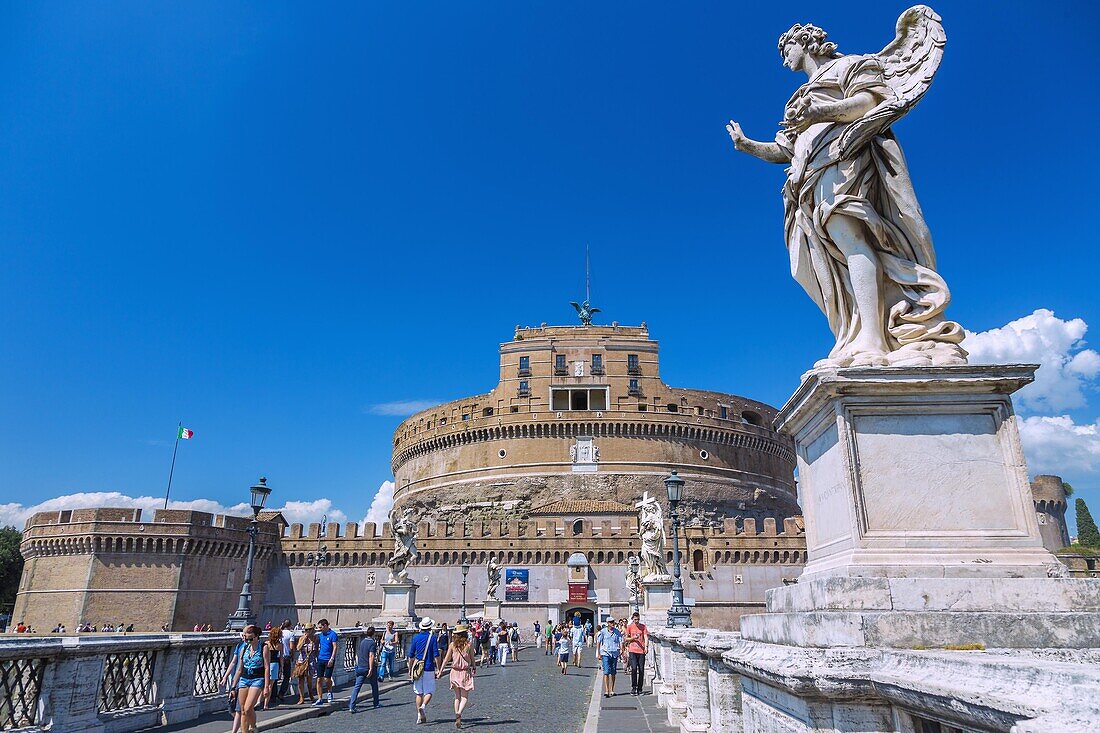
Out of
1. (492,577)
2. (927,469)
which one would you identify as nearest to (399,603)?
(927,469)

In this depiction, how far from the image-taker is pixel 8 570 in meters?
52.2

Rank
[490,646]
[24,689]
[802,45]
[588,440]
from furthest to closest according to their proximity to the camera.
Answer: [588,440], [490,646], [24,689], [802,45]

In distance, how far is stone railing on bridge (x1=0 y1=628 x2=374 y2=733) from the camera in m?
6.31

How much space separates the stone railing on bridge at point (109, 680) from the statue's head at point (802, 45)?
765 centimetres

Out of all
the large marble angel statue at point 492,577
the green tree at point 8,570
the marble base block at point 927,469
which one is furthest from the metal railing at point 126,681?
the green tree at point 8,570

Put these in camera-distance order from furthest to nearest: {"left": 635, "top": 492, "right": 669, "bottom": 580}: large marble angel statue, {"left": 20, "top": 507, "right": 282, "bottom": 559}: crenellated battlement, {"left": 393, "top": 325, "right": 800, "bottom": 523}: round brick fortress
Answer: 1. {"left": 393, "top": 325, "right": 800, "bottom": 523}: round brick fortress
2. {"left": 20, "top": 507, "right": 282, "bottom": 559}: crenellated battlement
3. {"left": 635, "top": 492, "right": 669, "bottom": 580}: large marble angel statue

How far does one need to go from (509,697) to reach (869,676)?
1264cm

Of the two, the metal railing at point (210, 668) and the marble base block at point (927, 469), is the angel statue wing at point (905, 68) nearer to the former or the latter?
the marble base block at point (927, 469)

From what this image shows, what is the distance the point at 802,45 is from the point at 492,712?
10.5 metres

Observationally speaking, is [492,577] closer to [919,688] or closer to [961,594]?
[961,594]

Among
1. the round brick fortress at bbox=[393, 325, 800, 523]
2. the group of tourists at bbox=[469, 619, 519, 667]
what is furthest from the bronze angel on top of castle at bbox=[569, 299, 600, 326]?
the group of tourists at bbox=[469, 619, 519, 667]

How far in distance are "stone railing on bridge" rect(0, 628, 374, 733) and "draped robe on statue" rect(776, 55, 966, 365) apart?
7170 millimetres

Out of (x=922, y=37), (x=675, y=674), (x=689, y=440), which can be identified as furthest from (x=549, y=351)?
(x=922, y=37)

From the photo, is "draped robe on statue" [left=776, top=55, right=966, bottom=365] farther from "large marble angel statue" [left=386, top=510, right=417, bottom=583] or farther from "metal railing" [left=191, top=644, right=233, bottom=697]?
"large marble angel statue" [left=386, top=510, right=417, bottom=583]
